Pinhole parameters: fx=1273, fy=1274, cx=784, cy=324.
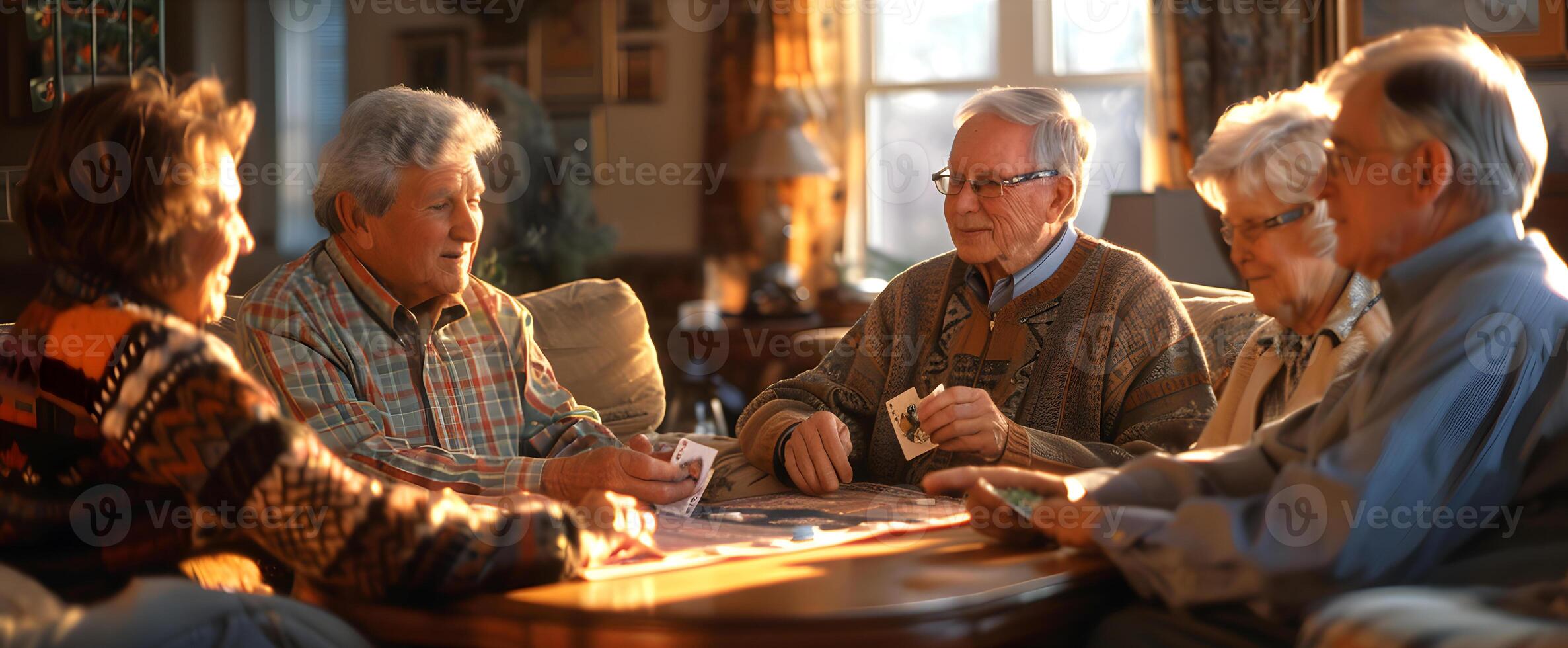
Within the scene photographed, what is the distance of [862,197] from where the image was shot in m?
6.64

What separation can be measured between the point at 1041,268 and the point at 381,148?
1350 millimetres

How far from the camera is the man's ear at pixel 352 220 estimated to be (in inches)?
92.6

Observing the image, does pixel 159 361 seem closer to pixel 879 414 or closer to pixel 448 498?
pixel 448 498

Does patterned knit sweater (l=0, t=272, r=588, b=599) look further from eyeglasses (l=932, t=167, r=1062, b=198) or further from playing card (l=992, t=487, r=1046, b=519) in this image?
eyeglasses (l=932, t=167, r=1062, b=198)

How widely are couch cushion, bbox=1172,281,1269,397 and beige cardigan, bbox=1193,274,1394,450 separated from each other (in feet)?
1.51

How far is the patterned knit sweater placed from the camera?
4.78ft

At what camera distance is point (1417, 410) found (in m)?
1.46

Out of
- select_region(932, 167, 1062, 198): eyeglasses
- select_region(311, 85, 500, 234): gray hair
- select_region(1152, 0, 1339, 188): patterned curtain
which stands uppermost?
select_region(1152, 0, 1339, 188): patterned curtain

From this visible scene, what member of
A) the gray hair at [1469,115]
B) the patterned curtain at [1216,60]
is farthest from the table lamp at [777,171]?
the gray hair at [1469,115]

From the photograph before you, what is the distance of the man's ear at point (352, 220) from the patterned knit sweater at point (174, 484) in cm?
82

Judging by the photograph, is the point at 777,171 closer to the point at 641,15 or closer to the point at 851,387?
the point at 641,15

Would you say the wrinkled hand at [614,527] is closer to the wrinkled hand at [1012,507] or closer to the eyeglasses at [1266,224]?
the wrinkled hand at [1012,507]

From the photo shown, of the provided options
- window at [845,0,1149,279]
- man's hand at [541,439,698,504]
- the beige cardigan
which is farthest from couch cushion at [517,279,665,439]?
window at [845,0,1149,279]

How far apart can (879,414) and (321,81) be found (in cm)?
521
